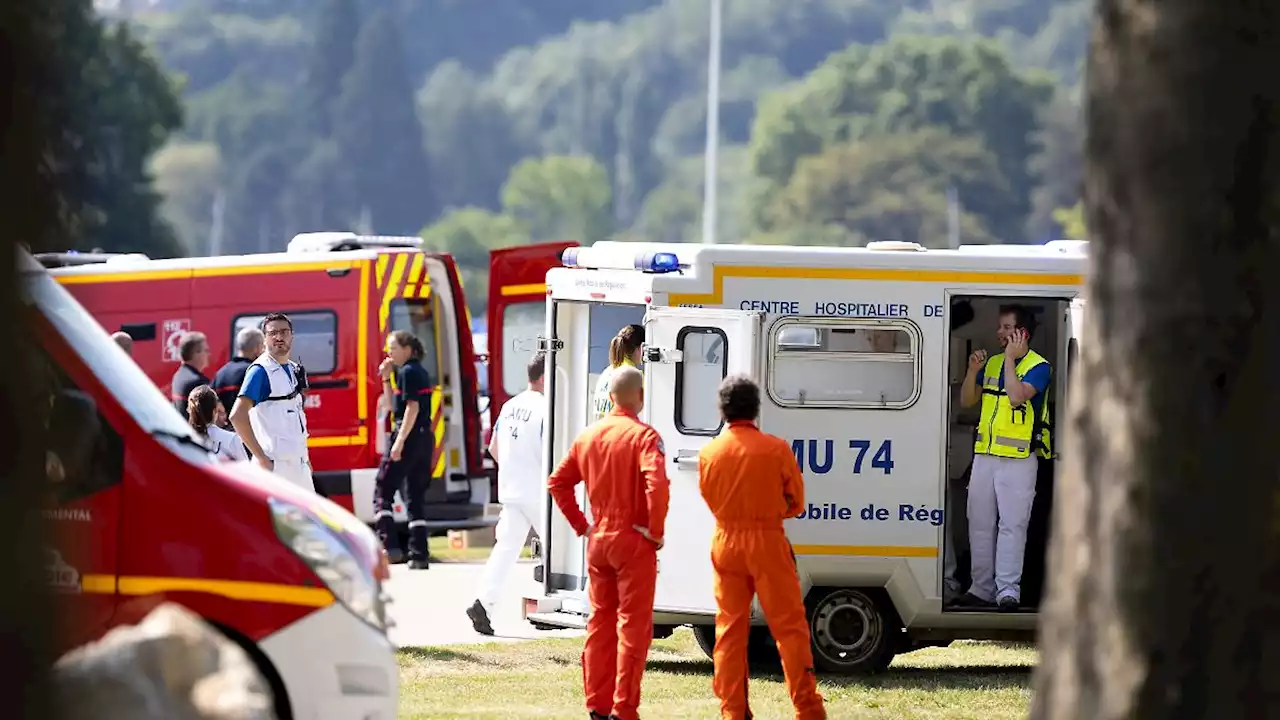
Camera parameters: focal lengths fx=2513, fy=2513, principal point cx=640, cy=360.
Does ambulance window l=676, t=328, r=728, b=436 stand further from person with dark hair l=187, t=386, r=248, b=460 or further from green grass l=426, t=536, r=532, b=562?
green grass l=426, t=536, r=532, b=562

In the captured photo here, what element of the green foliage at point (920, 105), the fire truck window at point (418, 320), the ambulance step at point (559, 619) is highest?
the green foliage at point (920, 105)

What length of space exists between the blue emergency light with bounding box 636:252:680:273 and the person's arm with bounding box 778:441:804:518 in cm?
212

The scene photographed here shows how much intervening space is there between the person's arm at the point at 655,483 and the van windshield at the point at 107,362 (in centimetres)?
250

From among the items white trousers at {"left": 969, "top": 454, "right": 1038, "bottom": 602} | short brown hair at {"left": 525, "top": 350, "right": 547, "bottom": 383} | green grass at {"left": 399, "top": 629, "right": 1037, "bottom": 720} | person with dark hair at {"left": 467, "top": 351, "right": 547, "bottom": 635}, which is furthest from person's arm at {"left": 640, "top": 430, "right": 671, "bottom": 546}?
short brown hair at {"left": 525, "top": 350, "right": 547, "bottom": 383}

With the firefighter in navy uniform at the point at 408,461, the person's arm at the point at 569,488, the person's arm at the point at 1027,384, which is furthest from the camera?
the firefighter in navy uniform at the point at 408,461

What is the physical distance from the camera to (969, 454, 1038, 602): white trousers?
38.8ft

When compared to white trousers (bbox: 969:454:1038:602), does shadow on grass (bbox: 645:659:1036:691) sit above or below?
below

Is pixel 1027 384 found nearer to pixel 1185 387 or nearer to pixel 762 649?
pixel 762 649

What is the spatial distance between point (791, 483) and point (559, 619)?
9.91 ft

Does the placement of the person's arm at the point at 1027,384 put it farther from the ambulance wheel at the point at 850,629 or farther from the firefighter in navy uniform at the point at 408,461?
the firefighter in navy uniform at the point at 408,461

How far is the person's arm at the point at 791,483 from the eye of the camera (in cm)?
930

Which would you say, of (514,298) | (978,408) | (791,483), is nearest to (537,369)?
(978,408)

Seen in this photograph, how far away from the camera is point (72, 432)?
22.2 feet

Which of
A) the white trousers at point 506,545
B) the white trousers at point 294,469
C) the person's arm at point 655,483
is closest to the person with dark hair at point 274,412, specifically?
the white trousers at point 294,469
